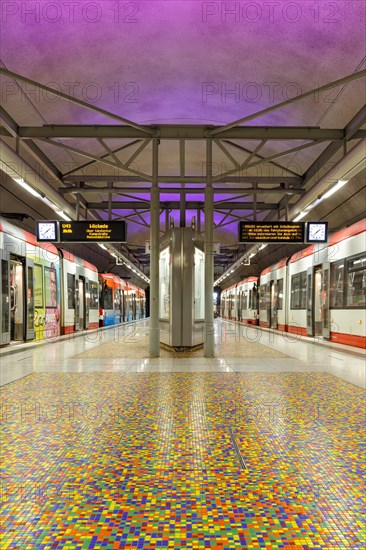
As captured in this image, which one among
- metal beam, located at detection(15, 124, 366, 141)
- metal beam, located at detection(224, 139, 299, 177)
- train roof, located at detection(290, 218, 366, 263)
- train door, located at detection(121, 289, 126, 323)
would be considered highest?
metal beam, located at detection(224, 139, 299, 177)

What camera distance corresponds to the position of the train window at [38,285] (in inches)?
550

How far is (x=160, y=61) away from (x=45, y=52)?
6.71 ft

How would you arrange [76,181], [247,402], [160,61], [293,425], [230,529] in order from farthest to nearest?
1. [76,181]
2. [160,61]
3. [247,402]
4. [293,425]
5. [230,529]

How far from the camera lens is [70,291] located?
18.1 metres

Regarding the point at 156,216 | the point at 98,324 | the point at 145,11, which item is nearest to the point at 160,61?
the point at 145,11

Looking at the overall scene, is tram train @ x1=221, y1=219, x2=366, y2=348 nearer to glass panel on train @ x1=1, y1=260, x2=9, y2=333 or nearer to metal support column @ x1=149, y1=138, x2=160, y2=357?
metal support column @ x1=149, y1=138, x2=160, y2=357

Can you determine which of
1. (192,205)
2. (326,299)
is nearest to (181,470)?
(326,299)

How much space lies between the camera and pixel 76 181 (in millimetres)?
14414

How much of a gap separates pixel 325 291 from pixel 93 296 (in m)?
13.1

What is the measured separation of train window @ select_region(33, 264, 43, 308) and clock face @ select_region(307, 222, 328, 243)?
28.5ft

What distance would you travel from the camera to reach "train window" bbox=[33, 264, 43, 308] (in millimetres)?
13961

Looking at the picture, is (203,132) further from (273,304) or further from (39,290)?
(273,304)

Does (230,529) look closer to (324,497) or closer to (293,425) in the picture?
(324,497)

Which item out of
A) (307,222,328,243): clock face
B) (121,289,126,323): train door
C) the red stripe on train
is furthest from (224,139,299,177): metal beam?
(121,289,126,323): train door
